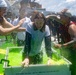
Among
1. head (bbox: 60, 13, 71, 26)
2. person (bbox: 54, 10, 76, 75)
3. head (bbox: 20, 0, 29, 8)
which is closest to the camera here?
person (bbox: 54, 10, 76, 75)

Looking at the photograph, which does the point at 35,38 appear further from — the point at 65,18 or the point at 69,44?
the point at 65,18

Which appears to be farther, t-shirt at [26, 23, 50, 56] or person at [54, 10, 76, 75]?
person at [54, 10, 76, 75]

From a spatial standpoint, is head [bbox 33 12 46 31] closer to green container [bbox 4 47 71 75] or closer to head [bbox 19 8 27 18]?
green container [bbox 4 47 71 75]

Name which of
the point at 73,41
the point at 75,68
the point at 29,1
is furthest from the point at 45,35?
the point at 29,1

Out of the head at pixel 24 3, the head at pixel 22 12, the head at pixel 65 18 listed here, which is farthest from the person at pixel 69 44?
the head at pixel 24 3

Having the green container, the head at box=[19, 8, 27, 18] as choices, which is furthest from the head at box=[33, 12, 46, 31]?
the head at box=[19, 8, 27, 18]

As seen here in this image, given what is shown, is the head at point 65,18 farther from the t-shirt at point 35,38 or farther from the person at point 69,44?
the t-shirt at point 35,38

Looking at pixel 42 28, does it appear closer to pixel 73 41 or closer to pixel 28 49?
pixel 28 49

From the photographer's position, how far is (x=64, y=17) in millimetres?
5812

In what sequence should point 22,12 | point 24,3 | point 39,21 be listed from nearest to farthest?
point 39,21 < point 22,12 < point 24,3

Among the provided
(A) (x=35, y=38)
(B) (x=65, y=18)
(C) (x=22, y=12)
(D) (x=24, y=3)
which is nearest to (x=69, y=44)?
(B) (x=65, y=18)

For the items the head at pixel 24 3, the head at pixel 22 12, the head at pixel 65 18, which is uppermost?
the head at pixel 24 3

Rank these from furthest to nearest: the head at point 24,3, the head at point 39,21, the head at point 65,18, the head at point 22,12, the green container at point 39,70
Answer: the head at point 24,3 → the head at point 22,12 → the head at point 65,18 → the head at point 39,21 → the green container at point 39,70

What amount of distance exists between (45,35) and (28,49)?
39cm
